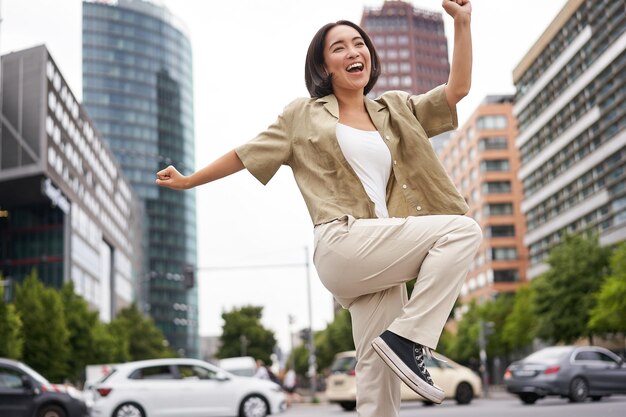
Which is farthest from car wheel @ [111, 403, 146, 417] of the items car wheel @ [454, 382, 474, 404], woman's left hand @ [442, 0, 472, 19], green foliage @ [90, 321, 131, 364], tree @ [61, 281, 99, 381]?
green foliage @ [90, 321, 131, 364]

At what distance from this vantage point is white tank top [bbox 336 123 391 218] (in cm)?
325

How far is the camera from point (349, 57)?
3.40 meters

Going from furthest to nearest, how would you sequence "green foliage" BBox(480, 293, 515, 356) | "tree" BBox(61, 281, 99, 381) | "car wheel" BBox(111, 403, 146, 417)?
1. "green foliage" BBox(480, 293, 515, 356)
2. "tree" BBox(61, 281, 99, 381)
3. "car wheel" BBox(111, 403, 146, 417)

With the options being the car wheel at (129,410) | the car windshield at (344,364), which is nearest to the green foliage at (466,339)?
the car windshield at (344,364)

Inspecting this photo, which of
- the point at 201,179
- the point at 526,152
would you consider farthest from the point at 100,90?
the point at 201,179

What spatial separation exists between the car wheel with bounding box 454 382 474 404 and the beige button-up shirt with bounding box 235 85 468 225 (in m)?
20.1

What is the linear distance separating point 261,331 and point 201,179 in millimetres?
94626

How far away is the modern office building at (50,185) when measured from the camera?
189 ft

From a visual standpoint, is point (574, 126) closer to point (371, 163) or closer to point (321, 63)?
point (321, 63)

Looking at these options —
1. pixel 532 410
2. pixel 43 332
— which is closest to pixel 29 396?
pixel 532 410

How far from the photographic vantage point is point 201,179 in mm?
3439

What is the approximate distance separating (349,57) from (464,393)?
20.4 metres

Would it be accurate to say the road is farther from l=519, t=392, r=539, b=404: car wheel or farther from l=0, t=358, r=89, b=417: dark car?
l=0, t=358, r=89, b=417: dark car

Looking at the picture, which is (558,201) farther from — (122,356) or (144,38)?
(144,38)
